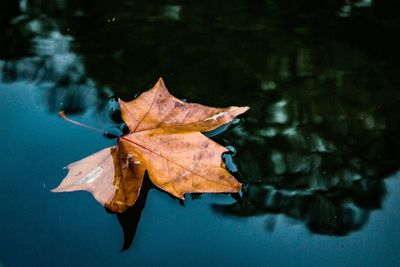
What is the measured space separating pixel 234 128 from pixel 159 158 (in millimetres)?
174

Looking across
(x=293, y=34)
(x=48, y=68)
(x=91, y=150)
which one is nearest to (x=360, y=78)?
(x=293, y=34)

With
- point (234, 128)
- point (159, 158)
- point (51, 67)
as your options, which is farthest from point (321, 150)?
point (51, 67)

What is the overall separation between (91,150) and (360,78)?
614 mm

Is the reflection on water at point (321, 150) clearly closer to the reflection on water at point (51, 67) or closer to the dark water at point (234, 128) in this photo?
the dark water at point (234, 128)

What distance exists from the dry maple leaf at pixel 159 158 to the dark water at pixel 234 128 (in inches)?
1.2

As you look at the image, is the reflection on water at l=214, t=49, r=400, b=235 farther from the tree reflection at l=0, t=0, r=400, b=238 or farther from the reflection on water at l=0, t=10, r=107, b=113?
the reflection on water at l=0, t=10, r=107, b=113

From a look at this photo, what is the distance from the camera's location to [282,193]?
0.77m

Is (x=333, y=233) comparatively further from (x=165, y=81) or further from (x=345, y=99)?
(x=165, y=81)

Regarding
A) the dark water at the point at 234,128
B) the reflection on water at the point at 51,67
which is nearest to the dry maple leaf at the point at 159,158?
the dark water at the point at 234,128

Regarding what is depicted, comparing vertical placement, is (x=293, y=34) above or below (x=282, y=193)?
above

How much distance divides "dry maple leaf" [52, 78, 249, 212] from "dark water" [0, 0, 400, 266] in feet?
0.10

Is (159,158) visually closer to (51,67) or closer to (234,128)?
(234,128)

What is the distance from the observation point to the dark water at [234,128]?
70 cm

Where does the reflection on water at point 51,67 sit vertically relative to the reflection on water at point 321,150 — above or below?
above
